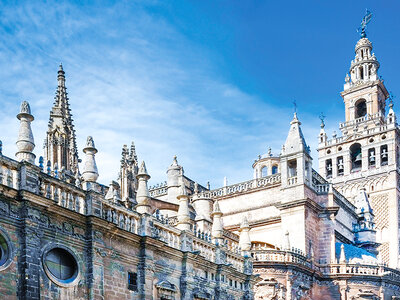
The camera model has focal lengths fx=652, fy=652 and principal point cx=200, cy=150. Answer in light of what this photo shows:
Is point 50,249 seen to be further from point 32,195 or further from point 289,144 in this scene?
point 289,144

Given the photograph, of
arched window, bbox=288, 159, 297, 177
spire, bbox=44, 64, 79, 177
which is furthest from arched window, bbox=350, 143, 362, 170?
spire, bbox=44, 64, 79, 177

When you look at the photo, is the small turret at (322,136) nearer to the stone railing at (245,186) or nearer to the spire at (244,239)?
the stone railing at (245,186)

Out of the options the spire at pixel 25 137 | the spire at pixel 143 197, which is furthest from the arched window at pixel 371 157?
the spire at pixel 25 137

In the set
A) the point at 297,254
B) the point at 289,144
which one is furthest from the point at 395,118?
the point at 297,254

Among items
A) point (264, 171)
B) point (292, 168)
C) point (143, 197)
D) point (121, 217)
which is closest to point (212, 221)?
point (292, 168)

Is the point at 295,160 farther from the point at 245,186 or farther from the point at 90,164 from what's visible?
the point at 90,164

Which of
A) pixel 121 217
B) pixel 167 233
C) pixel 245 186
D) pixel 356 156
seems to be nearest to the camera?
pixel 121 217

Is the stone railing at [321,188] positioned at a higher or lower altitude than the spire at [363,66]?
lower

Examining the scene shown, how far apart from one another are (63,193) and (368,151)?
153 feet

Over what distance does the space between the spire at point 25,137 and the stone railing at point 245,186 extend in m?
26.6

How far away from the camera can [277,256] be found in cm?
3572

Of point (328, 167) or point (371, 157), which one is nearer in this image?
point (371, 157)

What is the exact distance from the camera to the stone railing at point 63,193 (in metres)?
16.9

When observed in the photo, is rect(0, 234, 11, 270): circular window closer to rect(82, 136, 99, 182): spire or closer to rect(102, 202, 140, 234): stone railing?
rect(82, 136, 99, 182): spire
